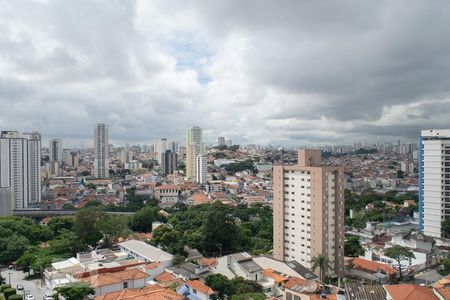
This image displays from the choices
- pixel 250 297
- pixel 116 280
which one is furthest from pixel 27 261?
pixel 250 297

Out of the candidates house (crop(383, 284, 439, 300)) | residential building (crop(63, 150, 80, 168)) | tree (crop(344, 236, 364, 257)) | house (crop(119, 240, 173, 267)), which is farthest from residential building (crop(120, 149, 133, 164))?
house (crop(383, 284, 439, 300))

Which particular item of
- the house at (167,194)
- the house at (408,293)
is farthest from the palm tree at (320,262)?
the house at (167,194)

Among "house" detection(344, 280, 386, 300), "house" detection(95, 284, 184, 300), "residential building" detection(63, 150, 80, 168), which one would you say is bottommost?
"house" detection(95, 284, 184, 300)

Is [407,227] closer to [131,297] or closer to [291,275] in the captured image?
[291,275]

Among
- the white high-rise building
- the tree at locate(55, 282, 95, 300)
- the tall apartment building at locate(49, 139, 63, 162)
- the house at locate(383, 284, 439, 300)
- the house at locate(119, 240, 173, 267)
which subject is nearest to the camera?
the house at locate(383, 284, 439, 300)

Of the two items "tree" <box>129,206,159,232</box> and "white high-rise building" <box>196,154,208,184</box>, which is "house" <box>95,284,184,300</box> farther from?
"white high-rise building" <box>196,154,208,184</box>

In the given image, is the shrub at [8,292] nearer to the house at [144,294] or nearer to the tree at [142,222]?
the house at [144,294]

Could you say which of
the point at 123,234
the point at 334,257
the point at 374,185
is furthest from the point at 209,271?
the point at 374,185
